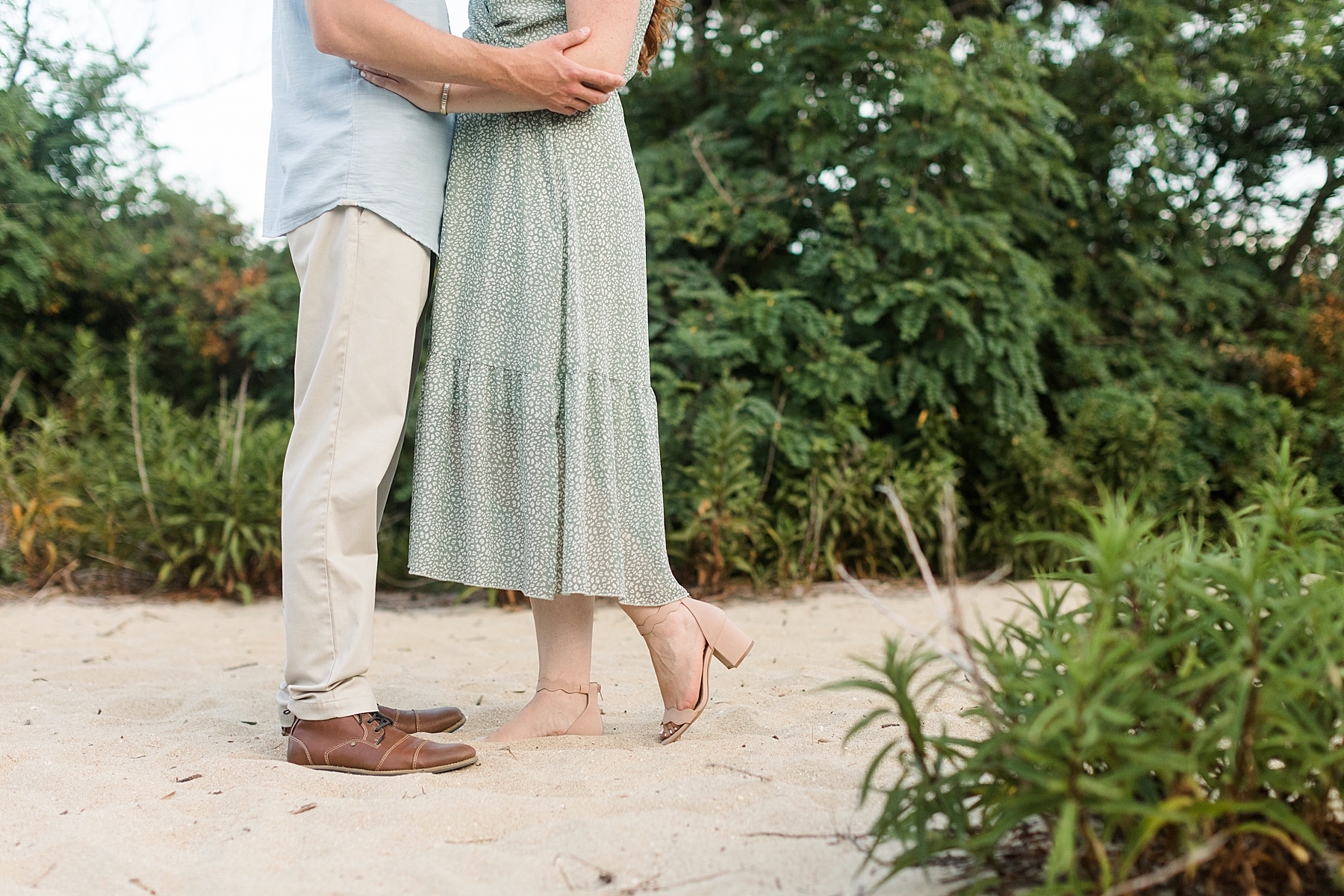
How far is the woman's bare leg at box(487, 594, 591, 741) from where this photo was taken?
6.63 ft

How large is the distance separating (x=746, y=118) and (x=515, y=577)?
3.81 meters

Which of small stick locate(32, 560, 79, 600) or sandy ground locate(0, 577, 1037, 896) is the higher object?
small stick locate(32, 560, 79, 600)

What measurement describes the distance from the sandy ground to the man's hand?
1.23 meters

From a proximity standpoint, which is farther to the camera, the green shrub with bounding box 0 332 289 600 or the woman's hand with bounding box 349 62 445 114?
the green shrub with bounding box 0 332 289 600

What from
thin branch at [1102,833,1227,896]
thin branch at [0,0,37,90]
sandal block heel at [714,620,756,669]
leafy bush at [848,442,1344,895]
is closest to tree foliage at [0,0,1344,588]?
thin branch at [0,0,37,90]

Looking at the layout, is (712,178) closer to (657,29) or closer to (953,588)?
(657,29)

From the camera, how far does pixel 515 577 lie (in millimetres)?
1916

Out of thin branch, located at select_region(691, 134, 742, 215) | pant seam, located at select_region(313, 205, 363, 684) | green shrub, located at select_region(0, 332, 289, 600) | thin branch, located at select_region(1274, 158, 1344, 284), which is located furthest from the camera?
thin branch, located at select_region(1274, 158, 1344, 284)

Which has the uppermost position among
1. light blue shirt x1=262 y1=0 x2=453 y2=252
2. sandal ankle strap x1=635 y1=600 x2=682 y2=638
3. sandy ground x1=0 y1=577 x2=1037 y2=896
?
light blue shirt x1=262 y1=0 x2=453 y2=252

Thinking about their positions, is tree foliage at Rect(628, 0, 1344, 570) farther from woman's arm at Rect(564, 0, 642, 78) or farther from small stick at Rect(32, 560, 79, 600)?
small stick at Rect(32, 560, 79, 600)

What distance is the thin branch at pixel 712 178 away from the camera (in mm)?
4781

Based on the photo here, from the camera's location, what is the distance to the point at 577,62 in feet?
6.03

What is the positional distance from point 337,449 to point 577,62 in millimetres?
878

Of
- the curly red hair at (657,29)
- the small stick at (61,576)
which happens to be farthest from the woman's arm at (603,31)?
the small stick at (61,576)
